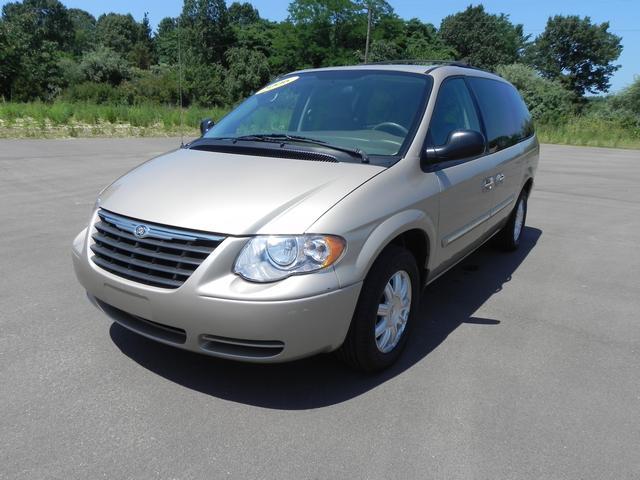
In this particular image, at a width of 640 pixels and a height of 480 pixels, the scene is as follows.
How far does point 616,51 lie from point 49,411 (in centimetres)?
8617

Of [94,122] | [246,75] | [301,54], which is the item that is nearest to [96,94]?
[94,122]

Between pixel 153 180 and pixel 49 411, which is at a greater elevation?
pixel 153 180

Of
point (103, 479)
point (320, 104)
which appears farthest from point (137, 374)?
Answer: point (320, 104)

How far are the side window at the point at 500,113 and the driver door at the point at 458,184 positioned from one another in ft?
0.86

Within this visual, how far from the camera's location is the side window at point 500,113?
459cm

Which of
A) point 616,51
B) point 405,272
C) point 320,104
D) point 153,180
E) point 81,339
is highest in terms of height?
point 616,51

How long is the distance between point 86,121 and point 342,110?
19224 millimetres

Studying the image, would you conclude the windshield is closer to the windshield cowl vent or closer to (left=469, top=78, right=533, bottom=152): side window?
the windshield cowl vent

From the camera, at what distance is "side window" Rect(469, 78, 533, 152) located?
4594mm

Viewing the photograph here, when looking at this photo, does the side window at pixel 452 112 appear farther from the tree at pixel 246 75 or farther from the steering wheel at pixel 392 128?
the tree at pixel 246 75

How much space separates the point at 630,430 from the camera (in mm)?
2697

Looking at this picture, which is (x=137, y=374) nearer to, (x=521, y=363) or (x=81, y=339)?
(x=81, y=339)

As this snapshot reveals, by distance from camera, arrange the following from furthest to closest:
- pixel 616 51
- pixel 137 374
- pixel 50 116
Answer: pixel 616 51 → pixel 50 116 → pixel 137 374

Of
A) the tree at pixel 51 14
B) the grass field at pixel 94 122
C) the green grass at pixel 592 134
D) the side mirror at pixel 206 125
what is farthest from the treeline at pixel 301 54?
the side mirror at pixel 206 125
